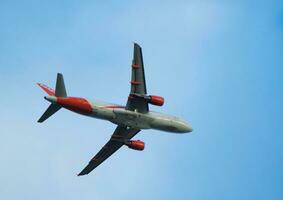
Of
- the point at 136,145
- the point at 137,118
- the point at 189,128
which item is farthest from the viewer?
the point at 136,145

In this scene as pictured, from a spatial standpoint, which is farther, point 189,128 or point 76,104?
point 189,128

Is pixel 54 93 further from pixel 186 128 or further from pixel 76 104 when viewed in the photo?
pixel 186 128

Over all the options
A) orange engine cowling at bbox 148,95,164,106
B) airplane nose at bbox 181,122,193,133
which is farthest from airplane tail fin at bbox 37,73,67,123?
airplane nose at bbox 181,122,193,133

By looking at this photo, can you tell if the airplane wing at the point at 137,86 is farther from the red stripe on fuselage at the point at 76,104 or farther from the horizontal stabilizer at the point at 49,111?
the horizontal stabilizer at the point at 49,111

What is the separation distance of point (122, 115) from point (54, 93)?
9189 millimetres

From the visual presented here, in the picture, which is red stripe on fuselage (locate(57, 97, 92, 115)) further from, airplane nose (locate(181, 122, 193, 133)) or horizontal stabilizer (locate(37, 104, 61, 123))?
airplane nose (locate(181, 122, 193, 133))

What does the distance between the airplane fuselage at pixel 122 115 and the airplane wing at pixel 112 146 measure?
3926mm

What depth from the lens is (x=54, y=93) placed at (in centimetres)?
10088

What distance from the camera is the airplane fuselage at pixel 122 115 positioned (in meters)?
100

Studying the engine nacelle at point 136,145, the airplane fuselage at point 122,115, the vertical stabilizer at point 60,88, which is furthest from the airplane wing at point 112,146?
the vertical stabilizer at point 60,88

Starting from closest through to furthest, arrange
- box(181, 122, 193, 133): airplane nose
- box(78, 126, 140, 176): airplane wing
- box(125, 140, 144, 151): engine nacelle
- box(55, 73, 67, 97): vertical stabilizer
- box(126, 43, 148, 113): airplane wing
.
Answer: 1. box(126, 43, 148, 113): airplane wing
2. box(55, 73, 67, 97): vertical stabilizer
3. box(181, 122, 193, 133): airplane nose
4. box(78, 126, 140, 176): airplane wing
5. box(125, 140, 144, 151): engine nacelle

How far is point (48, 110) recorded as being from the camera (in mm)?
100688

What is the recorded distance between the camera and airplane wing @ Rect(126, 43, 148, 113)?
317ft

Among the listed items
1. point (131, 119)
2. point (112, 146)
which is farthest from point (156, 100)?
point (112, 146)
